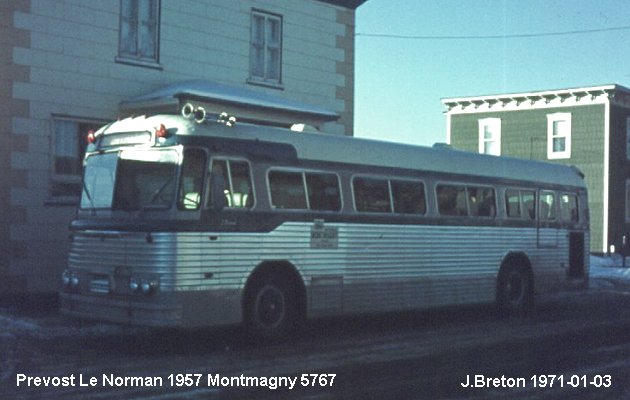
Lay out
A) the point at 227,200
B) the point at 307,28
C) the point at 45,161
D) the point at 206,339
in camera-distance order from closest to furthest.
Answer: the point at 227,200, the point at 206,339, the point at 45,161, the point at 307,28

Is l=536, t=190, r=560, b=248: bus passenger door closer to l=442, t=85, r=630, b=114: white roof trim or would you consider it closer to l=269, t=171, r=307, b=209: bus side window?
l=269, t=171, r=307, b=209: bus side window

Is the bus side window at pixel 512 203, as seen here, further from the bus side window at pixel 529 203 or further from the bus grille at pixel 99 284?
the bus grille at pixel 99 284

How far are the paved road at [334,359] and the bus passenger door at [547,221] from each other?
218 cm

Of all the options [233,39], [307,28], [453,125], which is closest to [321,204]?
[233,39]

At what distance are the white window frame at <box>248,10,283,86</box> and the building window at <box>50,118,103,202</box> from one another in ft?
14.9

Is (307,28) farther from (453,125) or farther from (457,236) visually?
(453,125)

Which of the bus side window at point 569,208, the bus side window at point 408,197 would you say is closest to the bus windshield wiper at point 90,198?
the bus side window at point 408,197

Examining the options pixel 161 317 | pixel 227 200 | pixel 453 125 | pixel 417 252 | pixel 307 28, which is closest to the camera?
pixel 161 317

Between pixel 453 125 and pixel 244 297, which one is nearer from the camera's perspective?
pixel 244 297

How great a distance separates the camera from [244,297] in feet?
38.5

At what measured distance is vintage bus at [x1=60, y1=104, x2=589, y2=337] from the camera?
440 inches

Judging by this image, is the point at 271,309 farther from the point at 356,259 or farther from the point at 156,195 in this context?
the point at 156,195

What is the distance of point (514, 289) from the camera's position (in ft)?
54.9

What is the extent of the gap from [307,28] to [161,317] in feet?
40.9
